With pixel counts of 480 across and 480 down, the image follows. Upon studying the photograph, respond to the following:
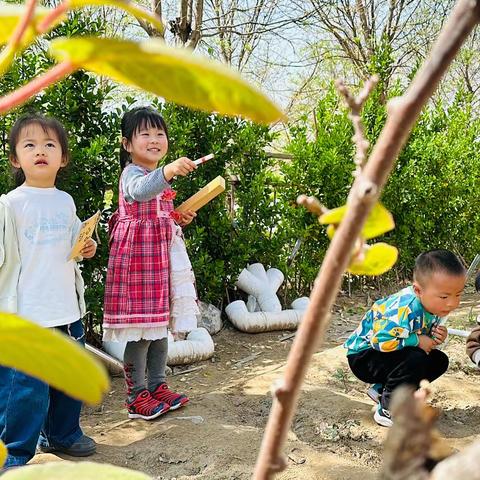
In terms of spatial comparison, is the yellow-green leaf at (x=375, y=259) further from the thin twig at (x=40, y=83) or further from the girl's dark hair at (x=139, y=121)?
the girl's dark hair at (x=139, y=121)

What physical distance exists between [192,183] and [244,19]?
415 inches

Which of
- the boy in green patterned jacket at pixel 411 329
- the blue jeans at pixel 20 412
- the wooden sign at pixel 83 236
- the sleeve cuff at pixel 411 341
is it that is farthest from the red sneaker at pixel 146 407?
the sleeve cuff at pixel 411 341

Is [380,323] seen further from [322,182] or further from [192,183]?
[322,182]

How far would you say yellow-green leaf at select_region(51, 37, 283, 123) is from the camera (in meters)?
0.26

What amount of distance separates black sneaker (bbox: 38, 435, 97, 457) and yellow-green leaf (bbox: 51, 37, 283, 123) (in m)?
2.91

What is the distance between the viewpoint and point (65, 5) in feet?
1.01

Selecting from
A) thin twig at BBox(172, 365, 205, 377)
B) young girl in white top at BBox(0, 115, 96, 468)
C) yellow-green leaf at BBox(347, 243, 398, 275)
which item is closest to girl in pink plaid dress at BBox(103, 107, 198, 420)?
young girl in white top at BBox(0, 115, 96, 468)

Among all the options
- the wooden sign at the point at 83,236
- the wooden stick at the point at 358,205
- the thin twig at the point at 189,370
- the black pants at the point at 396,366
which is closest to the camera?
the wooden stick at the point at 358,205

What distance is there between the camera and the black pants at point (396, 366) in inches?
128

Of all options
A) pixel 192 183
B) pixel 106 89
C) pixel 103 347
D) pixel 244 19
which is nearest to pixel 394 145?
pixel 106 89

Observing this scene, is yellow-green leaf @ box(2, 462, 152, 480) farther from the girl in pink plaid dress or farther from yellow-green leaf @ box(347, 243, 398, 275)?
the girl in pink plaid dress

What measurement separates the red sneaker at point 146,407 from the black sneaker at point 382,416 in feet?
3.51

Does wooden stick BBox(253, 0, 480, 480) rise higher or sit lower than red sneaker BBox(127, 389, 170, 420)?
higher

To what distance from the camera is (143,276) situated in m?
3.33
